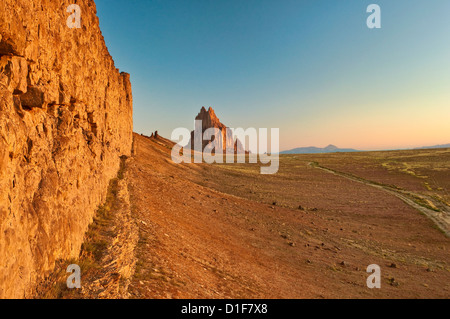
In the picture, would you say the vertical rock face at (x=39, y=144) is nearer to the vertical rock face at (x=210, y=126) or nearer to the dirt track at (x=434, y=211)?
the dirt track at (x=434, y=211)

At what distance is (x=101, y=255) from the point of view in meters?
7.22

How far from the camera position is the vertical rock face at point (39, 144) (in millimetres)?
4281

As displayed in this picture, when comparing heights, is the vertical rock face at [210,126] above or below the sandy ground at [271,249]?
above

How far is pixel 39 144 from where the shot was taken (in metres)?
5.52

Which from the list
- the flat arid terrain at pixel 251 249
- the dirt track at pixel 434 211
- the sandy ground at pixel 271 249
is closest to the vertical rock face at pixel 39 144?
the flat arid terrain at pixel 251 249

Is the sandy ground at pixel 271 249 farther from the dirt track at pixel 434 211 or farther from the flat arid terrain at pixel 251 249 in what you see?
the dirt track at pixel 434 211

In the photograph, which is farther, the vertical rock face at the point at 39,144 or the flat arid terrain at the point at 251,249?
the flat arid terrain at the point at 251,249

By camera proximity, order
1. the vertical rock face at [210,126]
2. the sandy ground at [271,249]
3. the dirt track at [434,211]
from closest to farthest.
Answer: the sandy ground at [271,249] < the dirt track at [434,211] < the vertical rock face at [210,126]

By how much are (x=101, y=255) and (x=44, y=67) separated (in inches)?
231

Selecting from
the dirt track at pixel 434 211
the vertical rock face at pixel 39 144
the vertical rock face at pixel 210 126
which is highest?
the vertical rock face at pixel 210 126

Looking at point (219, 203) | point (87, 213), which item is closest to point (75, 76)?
point (87, 213)

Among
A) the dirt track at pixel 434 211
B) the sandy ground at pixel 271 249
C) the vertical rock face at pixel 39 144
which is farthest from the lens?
the dirt track at pixel 434 211

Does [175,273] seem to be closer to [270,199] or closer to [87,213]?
[87,213]

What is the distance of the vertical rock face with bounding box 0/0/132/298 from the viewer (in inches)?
169
